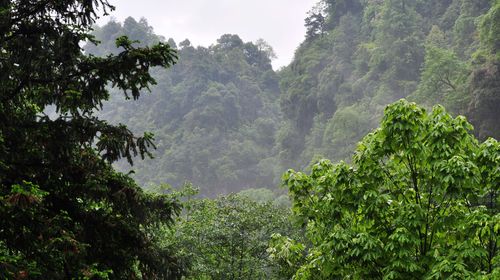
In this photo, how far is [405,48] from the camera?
198 ft

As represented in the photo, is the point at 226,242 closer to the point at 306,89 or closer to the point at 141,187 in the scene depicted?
the point at 141,187

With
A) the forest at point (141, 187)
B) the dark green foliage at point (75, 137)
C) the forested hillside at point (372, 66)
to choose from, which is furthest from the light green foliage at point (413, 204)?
the forested hillside at point (372, 66)

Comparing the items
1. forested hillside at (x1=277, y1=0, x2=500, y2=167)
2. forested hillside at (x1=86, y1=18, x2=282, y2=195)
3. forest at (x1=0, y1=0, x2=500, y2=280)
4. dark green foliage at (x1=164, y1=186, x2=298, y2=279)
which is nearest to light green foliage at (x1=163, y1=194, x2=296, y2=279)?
dark green foliage at (x1=164, y1=186, x2=298, y2=279)

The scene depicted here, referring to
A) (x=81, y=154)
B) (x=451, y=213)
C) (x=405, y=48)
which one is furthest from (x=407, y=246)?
(x=405, y=48)

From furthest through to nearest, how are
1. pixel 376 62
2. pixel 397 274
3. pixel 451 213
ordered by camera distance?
pixel 376 62
pixel 451 213
pixel 397 274

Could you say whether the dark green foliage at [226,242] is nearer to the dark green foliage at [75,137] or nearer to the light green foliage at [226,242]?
the light green foliage at [226,242]

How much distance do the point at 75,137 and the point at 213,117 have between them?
246 feet

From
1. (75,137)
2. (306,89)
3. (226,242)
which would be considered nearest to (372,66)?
(306,89)

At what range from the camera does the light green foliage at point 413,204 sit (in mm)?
6969

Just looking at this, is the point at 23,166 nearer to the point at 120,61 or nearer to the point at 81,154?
the point at 81,154

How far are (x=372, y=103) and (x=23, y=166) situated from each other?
182ft

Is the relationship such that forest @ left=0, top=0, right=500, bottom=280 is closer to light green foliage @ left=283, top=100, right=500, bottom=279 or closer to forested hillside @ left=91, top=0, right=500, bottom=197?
light green foliage @ left=283, top=100, right=500, bottom=279

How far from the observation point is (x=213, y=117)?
80.9 m

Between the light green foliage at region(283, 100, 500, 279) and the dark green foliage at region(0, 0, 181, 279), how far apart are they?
2743 mm
